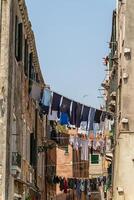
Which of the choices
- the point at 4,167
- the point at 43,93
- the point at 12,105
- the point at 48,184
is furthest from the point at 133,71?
the point at 48,184

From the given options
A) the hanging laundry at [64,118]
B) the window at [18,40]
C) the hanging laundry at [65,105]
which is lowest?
the hanging laundry at [64,118]

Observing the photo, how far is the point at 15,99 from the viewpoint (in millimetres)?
27125

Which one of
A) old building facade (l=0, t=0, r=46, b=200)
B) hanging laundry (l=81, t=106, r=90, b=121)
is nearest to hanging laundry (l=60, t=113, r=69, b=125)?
hanging laundry (l=81, t=106, r=90, b=121)

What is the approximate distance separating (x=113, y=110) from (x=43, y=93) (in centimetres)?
912

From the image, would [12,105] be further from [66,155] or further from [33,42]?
[66,155]

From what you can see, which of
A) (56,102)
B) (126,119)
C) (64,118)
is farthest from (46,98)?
(126,119)

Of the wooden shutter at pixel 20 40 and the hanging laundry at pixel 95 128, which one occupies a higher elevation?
the wooden shutter at pixel 20 40

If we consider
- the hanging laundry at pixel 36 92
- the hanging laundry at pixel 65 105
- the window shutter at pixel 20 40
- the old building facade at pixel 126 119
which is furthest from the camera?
the hanging laundry at pixel 36 92

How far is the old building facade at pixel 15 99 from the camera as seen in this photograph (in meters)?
24.2

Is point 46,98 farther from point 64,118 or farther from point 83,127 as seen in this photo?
point 83,127

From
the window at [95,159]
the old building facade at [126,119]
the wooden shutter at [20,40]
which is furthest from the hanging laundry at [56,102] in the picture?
the window at [95,159]

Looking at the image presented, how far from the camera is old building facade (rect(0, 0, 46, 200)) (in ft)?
79.6

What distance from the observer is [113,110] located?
37.7 metres

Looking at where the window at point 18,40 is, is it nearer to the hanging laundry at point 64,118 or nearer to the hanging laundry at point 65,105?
the hanging laundry at point 65,105
